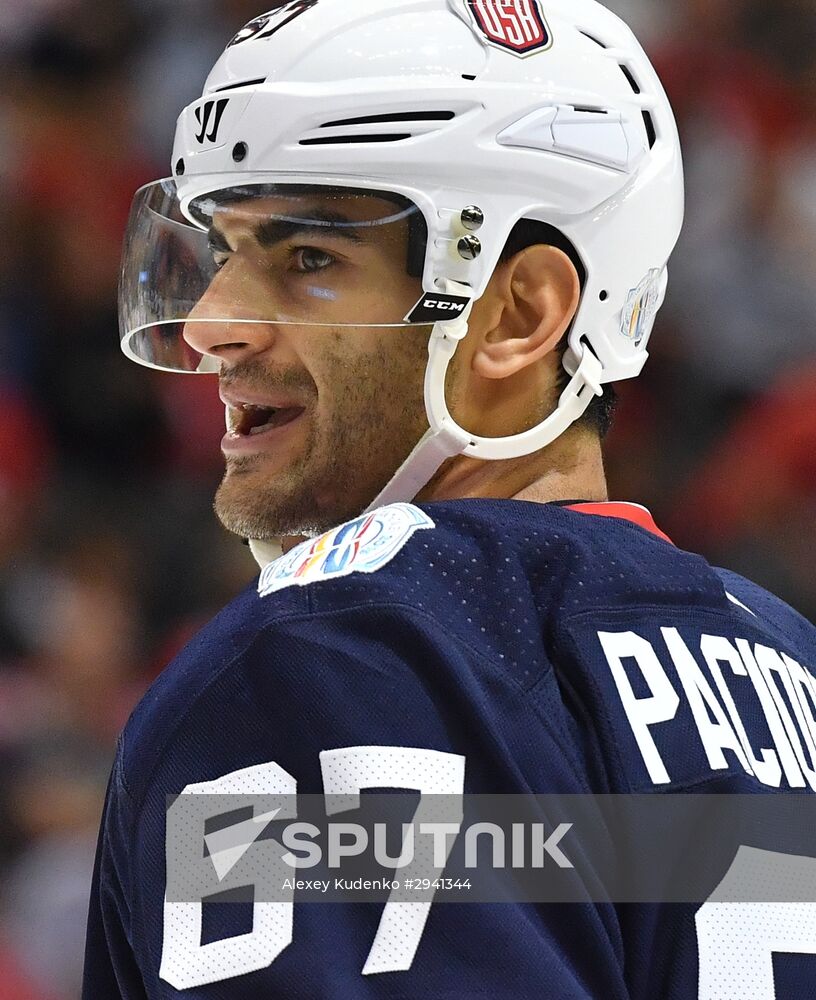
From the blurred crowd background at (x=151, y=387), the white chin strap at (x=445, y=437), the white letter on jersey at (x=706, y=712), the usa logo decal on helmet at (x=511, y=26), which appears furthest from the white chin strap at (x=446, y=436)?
the blurred crowd background at (x=151, y=387)

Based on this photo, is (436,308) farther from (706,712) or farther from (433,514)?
(706,712)

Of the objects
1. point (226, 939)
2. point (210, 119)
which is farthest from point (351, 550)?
point (210, 119)

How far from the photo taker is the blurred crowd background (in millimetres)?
3688

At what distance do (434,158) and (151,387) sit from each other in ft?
8.07

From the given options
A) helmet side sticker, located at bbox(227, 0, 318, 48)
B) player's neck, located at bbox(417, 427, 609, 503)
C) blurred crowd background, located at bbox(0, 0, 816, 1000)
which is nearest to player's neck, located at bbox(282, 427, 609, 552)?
player's neck, located at bbox(417, 427, 609, 503)

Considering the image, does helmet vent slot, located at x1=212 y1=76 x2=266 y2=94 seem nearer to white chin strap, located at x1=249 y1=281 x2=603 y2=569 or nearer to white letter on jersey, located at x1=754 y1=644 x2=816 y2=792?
white chin strap, located at x1=249 y1=281 x2=603 y2=569

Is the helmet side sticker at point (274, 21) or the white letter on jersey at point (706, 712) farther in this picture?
the helmet side sticker at point (274, 21)

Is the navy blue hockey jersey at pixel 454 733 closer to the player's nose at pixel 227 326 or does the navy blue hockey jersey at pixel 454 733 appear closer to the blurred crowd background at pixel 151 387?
the player's nose at pixel 227 326

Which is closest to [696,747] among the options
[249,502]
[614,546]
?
[614,546]

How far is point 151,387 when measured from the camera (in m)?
4.01

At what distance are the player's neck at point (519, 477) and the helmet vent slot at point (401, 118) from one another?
1.29 ft

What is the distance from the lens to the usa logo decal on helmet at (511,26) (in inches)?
67.8

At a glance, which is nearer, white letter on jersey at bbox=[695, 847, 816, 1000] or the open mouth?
white letter on jersey at bbox=[695, 847, 816, 1000]

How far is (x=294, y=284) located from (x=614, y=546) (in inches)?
20.6
